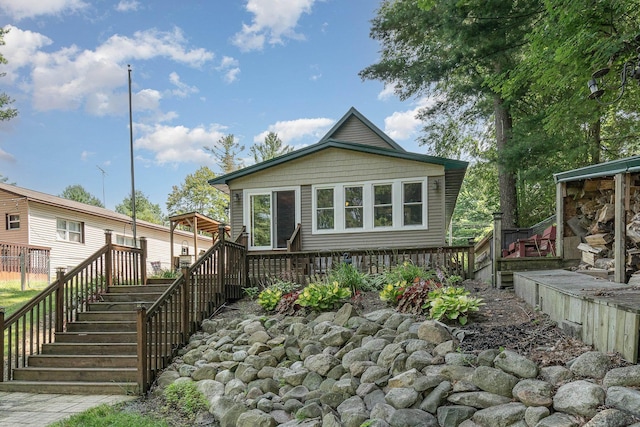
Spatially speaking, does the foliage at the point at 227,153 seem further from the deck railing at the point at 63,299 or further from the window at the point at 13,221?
the deck railing at the point at 63,299

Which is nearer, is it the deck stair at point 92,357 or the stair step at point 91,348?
the deck stair at point 92,357

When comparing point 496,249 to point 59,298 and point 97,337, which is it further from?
point 59,298

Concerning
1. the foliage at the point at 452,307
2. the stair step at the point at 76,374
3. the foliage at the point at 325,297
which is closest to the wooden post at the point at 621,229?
the foliage at the point at 452,307

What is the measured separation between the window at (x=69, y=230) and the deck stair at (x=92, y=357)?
1254 cm

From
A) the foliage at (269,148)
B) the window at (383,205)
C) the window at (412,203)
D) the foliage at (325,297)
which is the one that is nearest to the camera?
the foliage at (325,297)

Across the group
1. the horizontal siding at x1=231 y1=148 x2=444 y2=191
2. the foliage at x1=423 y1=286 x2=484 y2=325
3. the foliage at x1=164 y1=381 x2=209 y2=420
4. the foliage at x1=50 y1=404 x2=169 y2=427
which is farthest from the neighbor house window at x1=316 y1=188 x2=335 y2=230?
the foliage at x1=50 y1=404 x2=169 y2=427

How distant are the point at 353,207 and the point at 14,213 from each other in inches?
564

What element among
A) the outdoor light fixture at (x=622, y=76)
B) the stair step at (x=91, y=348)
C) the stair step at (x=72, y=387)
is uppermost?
the outdoor light fixture at (x=622, y=76)

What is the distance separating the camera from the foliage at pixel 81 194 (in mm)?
48116

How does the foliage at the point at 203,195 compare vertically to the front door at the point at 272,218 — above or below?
above

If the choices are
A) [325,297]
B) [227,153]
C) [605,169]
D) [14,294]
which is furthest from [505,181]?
[227,153]

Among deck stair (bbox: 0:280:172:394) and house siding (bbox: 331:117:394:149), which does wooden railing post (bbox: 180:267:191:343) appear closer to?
deck stair (bbox: 0:280:172:394)

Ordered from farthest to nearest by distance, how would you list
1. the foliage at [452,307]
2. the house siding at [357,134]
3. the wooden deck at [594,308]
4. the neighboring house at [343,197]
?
the house siding at [357,134] < the neighboring house at [343,197] < the foliage at [452,307] < the wooden deck at [594,308]

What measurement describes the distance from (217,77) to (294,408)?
21.6 meters
